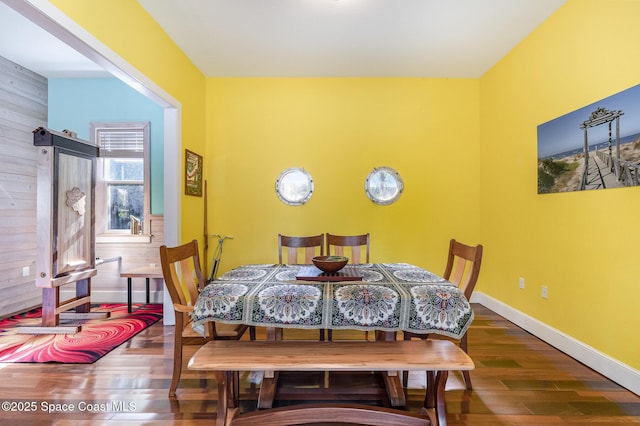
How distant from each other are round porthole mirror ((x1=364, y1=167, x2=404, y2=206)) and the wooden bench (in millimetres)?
2383

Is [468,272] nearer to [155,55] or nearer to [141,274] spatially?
[155,55]

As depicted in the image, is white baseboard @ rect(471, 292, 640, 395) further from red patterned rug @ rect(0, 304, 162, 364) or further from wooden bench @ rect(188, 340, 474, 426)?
red patterned rug @ rect(0, 304, 162, 364)

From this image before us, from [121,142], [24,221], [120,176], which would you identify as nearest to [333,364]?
[120,176]

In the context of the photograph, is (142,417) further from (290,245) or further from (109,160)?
(109,160)

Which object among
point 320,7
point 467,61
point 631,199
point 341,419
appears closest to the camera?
point 341,419

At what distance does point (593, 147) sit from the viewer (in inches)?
90.5

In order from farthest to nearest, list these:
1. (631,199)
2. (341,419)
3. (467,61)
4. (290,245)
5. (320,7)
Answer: (467,61)
(290,245)
(320,7)
(631,199)
(341,419)

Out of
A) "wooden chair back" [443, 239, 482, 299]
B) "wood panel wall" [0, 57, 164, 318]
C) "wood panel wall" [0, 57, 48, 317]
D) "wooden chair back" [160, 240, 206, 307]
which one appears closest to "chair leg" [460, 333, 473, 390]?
"wooden chair back" [443, 239, 482, 299]

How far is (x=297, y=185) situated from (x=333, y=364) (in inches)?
106

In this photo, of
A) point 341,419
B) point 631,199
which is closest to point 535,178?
point 631,199

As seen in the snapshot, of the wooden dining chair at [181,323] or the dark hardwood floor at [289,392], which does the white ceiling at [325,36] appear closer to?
the wooden dining chair at [181,323]

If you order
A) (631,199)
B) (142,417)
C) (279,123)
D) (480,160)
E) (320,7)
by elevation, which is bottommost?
(142,417)

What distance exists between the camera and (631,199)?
202 cm

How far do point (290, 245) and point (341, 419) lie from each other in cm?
155
